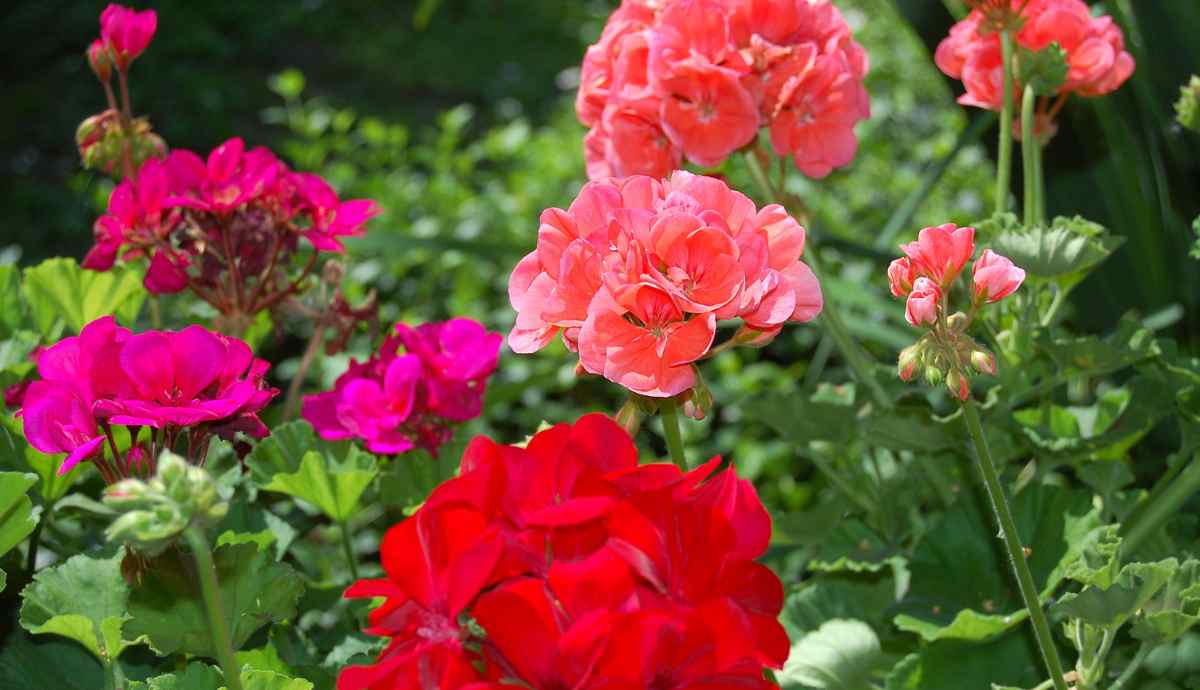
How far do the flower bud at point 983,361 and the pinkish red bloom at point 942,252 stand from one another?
0.04 m

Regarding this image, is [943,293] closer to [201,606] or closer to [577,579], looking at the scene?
[577,579]

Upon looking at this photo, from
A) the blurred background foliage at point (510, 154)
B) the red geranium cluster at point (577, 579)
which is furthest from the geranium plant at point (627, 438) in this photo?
the blurred background foliage at point (510, 154)

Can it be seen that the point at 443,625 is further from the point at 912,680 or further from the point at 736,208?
the point at 912,680

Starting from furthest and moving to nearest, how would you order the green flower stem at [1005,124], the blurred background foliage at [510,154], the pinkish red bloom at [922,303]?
the blurred background foliage at [510,154] → the green flower stem at [1005,124] → the pinkish red bloom at [922,303]

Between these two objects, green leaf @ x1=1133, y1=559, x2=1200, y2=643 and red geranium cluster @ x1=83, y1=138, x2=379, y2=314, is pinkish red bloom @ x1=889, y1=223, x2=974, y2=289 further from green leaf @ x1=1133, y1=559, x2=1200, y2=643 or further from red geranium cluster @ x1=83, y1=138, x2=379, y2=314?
red geranium cluster @ x1=83, y1=138, x2=379, y2=314

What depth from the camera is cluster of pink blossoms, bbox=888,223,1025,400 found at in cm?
76

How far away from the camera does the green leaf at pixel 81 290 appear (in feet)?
3.90

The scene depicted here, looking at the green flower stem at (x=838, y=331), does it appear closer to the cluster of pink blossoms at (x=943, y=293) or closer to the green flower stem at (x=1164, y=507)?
the green flower stem at (x=1164, y=507)

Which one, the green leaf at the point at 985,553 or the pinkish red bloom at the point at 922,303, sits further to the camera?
the green leaf at the point at 985,553

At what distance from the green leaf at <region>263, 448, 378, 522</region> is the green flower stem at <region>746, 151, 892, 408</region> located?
1.32ft

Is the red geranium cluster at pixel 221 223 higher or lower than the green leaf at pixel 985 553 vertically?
higher

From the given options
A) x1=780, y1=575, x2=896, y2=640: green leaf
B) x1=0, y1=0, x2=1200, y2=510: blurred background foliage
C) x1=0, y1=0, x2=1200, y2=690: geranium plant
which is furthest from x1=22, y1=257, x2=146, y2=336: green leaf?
x1=780, y1=575, x2=896, y2=640: green leaf

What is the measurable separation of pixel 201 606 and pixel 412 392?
256 mm

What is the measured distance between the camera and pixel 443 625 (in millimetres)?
667
